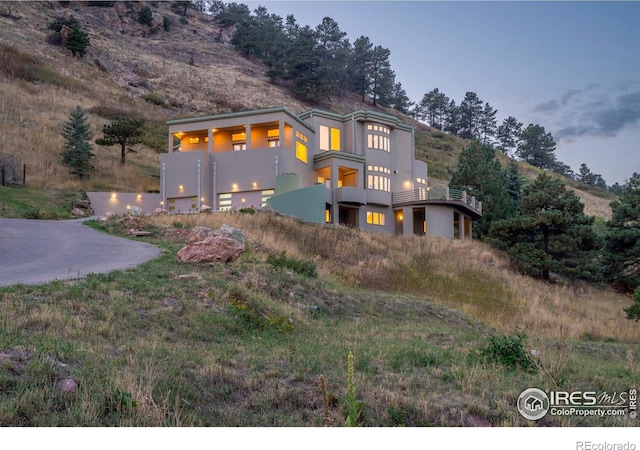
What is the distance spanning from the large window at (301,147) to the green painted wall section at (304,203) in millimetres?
5823

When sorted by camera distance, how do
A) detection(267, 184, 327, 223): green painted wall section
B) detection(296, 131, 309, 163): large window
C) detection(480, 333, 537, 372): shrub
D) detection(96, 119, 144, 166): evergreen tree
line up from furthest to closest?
detection(96, 119, 144, 166): evergreen tree, detection(296, 131, 309, 163): large window, detection(267, 184, 327, 223): green painted wall section, detection(480, 333, 537, 372): shrub

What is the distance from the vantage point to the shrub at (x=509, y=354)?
22.3ft

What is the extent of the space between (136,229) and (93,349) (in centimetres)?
1535

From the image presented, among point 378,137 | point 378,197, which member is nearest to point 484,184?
point 378,197

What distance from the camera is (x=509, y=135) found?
101 metres

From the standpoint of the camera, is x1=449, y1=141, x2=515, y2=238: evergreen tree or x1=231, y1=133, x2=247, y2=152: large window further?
x1=449, y1=141, x2=515, y2=238: evergreen tree

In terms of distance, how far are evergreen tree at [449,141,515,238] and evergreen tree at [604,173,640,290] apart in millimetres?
8244

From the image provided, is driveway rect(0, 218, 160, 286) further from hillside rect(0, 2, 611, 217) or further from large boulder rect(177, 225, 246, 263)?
hillside rect(0, 2, 611, 217)

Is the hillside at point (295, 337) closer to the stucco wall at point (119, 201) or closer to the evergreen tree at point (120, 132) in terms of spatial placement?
the stucco wall at point (119, 201)

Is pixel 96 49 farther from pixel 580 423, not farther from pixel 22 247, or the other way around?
pixel 580 423

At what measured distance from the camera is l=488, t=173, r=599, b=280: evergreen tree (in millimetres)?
29719

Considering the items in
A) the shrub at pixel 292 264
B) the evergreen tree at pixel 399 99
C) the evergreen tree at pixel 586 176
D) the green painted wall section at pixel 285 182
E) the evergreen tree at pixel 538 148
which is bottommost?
the shrub at pixel 292 264

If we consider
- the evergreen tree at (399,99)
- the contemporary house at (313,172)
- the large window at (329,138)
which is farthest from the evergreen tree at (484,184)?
the evergreen tree at (399,99)

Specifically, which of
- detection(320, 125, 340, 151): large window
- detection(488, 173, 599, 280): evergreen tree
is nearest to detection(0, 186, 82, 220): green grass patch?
detection(320, 125, 340, 151): large window
